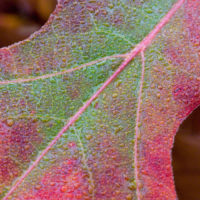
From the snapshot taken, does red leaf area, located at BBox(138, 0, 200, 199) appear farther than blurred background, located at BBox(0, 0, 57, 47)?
No

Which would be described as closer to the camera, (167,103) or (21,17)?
(167,103)

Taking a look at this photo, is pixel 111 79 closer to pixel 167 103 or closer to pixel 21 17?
pixel 167 103

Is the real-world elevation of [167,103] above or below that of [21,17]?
below

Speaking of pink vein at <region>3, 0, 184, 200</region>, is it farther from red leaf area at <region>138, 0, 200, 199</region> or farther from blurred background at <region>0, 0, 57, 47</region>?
blurred background at <region>0, 0, 57, 47</region>

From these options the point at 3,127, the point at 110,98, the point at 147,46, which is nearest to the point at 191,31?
the point at 147,46

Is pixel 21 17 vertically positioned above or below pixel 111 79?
above

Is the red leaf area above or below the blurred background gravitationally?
below

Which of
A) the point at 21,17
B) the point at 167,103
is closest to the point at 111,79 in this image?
the point at 167,103

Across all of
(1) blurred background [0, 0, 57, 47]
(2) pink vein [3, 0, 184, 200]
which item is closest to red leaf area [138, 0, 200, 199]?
(2) pink vein [3, 0, 184, 200]
